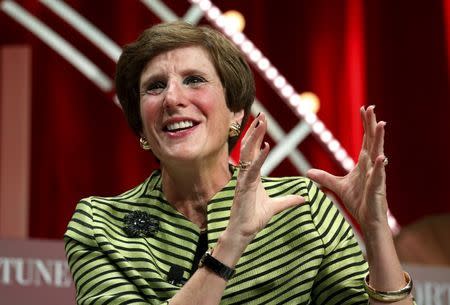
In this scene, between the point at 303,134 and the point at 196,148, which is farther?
the point at 303,134

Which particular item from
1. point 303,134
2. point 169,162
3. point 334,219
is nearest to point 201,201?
point 169,162

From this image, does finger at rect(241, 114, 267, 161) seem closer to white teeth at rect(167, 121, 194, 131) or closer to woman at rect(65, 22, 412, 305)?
woman at rect(65, 22, 412, 305)

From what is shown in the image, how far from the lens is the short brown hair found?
177cm

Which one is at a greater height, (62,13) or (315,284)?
(62,13)

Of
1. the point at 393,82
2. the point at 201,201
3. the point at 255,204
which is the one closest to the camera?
the point at 255,204

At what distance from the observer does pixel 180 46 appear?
1.77m

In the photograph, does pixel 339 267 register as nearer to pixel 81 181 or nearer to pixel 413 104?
pixel 413 104

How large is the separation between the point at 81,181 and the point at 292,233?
2072mm

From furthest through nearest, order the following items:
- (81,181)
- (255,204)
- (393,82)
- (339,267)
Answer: (81,181), (393,82), (339,267), (255,204)

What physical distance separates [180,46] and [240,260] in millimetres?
451

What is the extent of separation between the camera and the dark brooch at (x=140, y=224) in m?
1.72

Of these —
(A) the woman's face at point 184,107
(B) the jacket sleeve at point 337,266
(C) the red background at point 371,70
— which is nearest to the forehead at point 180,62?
(A) the woman's face at point 184,107

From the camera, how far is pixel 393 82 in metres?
3.42

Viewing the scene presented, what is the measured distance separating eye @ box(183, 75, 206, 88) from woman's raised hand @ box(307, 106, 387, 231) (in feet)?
0.96
